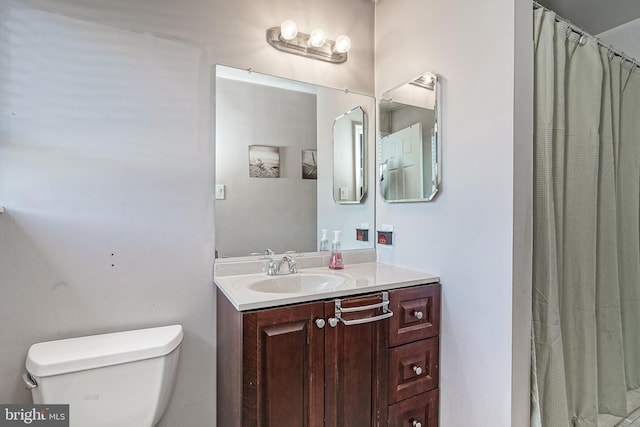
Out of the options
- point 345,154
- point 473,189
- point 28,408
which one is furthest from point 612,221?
point 28,408

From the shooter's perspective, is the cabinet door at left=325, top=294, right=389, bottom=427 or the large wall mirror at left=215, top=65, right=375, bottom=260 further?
the large wall mirror at left=215, top=65, right=375, bottom=260

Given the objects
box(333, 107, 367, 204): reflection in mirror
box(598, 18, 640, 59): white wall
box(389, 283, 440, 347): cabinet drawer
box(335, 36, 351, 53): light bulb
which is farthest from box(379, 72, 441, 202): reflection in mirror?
box(598, 18, 640, 59): white wall

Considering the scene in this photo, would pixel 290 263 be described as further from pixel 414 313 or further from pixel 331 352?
pixel 414 313

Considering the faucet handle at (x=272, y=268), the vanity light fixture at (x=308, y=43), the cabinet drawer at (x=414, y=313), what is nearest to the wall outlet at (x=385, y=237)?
the cabinet drawer at (x=414, y=313)

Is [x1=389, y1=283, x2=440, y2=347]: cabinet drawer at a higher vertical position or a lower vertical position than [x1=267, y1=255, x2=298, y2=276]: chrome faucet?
lower

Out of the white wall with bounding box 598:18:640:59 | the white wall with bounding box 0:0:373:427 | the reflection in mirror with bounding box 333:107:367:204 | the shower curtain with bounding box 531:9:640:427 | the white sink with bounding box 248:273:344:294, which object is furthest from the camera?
the white wall with bounding box 598:18:640:59

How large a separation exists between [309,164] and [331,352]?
38.5 inches

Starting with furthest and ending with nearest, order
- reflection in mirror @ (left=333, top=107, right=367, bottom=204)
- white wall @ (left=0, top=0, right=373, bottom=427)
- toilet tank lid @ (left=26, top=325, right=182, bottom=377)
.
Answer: reflection in mirror @ (left=333, top=107, right=367, bottom=204), white wall @ (left=0, top=0, right=373, bottom=427), toilet tank lid @ (left=26, top=325, right=182, bottom=377)

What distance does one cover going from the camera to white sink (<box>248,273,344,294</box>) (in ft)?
4.63

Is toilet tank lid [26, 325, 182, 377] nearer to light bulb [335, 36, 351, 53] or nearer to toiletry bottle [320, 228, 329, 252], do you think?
toiletry bottle [320, 228, 329, 252]

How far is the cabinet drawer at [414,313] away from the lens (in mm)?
1277

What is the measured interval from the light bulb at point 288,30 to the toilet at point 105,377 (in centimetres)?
149

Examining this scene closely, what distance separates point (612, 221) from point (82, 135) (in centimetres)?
250

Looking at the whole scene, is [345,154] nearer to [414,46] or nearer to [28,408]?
[414,46]
